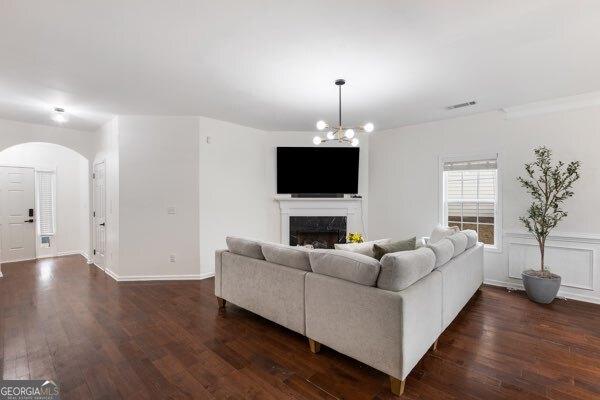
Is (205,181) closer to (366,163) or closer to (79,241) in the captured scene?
(366,163)

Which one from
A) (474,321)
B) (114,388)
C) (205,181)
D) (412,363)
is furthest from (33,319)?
(474,321)

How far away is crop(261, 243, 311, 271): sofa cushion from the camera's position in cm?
264

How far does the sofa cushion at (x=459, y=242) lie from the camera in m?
3.08

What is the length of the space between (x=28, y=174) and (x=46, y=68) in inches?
177

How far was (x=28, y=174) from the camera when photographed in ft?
19.5

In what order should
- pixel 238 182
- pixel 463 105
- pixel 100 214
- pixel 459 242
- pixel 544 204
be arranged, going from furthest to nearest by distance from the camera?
pixel 100 214 → pixel 238 182 → pixel 463 105 → pixel 544 204 → pixel 459 242

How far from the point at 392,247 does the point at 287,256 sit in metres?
1.04

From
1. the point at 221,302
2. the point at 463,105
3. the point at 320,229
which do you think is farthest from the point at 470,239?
the point at 221,302

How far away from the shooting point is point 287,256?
9.03 ft

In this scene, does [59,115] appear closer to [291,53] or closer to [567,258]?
[291,53]

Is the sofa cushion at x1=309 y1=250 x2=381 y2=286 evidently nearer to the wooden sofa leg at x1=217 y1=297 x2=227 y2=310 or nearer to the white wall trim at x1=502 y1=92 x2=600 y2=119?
the wooden sofa leg at x1=217 y1=297 x2=227 y2=310

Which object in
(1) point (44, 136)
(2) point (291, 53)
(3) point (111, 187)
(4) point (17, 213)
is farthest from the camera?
(4) point (17, 213)

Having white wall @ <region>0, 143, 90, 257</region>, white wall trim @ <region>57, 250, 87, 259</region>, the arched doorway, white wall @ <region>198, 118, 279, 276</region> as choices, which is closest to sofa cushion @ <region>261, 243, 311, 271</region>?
white wall @ <region>198, 118, 279, 276</region>

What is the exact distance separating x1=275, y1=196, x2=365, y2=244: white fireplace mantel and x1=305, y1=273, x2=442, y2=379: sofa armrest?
3118 millimetres
